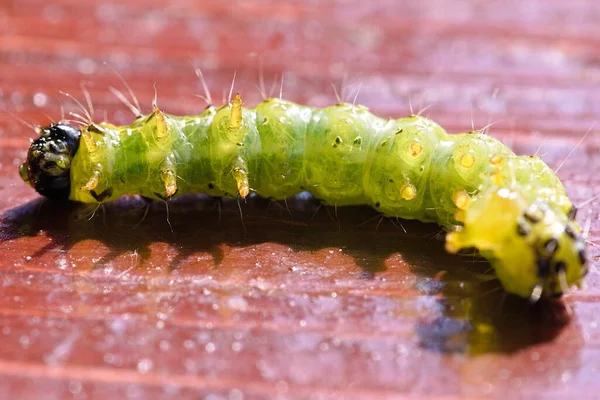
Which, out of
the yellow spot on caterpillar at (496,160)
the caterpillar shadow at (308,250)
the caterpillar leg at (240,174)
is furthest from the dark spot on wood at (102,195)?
the yellow spot on caterpillar at (496,160)

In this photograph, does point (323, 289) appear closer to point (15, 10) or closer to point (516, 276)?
point (516, 276)

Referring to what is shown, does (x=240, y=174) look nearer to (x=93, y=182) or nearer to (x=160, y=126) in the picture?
(x=160, y=126)

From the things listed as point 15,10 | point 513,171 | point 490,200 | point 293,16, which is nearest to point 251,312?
point 490,200

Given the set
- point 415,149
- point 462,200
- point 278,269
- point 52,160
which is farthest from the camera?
point 52,160

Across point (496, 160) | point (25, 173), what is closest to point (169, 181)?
point (25, 173)

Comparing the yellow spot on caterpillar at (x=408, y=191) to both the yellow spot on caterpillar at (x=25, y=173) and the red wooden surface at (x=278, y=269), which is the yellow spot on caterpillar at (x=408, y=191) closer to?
the red wooden surface at (x=278, y=269)

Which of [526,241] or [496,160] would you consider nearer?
[526,241]

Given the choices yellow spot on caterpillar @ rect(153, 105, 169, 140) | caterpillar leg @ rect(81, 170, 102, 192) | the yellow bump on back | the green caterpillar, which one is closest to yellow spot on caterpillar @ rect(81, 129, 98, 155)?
the green caterpillar
